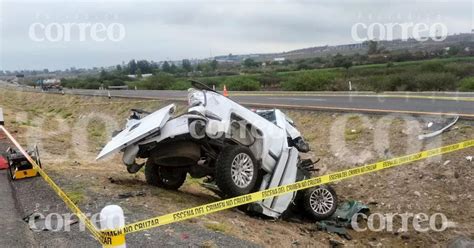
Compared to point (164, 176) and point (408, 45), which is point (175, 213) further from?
point (408, 45)

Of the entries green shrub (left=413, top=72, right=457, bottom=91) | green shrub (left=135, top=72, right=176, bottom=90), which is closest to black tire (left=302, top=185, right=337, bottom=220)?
green shrub (left=413, top=72, right=457, bottom=91)

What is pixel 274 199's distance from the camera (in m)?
7.45

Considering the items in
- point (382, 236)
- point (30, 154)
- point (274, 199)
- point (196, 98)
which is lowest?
point (382, 236)

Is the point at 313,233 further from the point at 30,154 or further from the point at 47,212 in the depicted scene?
the point at 30,154

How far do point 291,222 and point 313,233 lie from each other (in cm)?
50

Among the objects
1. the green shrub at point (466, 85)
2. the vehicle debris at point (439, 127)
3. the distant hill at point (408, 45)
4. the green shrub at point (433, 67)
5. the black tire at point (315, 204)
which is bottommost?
the black tire at point (315, 204)

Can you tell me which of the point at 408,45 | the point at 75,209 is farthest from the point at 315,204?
the point at 408,45

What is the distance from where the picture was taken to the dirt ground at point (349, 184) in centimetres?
689

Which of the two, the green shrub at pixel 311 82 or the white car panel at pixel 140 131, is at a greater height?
the white car panel at pixel 140 131

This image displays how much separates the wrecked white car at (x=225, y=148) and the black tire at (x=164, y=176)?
0.06m

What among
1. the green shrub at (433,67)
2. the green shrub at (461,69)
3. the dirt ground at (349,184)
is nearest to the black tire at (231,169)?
the dirt ground at (349,184)

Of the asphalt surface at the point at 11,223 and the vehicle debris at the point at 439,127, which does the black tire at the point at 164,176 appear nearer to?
the asphalt surface at the point at 11,223

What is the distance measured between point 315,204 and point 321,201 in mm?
130

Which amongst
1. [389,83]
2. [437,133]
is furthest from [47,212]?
[389,83]
